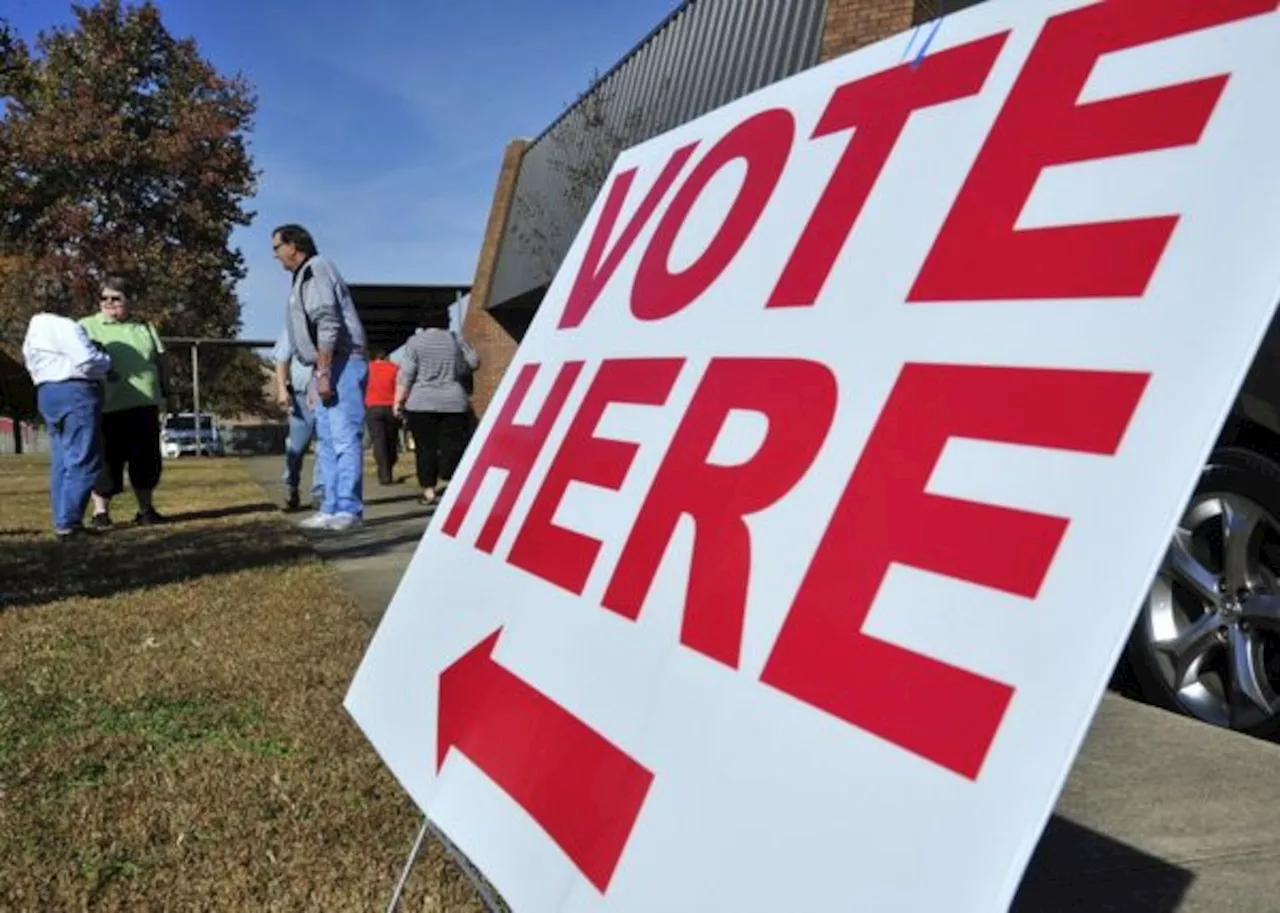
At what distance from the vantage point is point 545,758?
4.76ft

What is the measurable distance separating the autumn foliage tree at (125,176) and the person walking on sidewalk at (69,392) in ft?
70.5

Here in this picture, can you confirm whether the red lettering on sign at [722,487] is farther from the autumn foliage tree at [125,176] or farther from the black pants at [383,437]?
the autumn foliage tree at [125,176]

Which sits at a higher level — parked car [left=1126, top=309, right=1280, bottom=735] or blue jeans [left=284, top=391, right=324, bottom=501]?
parked car [left=1126, top=309, right=1280, bottom=735]

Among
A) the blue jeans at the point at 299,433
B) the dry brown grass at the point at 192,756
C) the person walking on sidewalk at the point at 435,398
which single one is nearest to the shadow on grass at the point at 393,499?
the person walking on sidewalk at the point at 435,398

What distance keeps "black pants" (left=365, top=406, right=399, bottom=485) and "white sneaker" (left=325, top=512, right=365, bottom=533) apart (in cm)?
463

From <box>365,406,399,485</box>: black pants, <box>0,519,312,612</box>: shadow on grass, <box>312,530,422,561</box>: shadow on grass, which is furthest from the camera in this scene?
A: <box>365,406,399,485</box>: black pants

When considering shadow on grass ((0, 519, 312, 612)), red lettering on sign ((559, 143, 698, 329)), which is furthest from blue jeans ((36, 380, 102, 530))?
red lettering on sign ((559, 143, 698, 329))

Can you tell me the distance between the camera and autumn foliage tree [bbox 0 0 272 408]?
27359 mm

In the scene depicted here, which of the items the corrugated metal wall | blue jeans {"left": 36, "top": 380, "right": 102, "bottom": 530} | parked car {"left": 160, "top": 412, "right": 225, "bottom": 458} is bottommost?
parked car {"left": 160, "top": 412, "right": 225, "bottom": 458}

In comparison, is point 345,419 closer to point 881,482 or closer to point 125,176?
point 881,482

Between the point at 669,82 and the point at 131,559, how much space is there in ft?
24.5

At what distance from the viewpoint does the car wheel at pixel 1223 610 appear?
10.6ft

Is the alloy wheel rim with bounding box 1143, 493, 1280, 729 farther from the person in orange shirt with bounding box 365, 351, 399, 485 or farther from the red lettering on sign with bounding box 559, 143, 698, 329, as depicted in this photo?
the person in orange shirt with bounding box 365, 351, 399, 485

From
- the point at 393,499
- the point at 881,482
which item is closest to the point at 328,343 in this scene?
the point at 393,499
